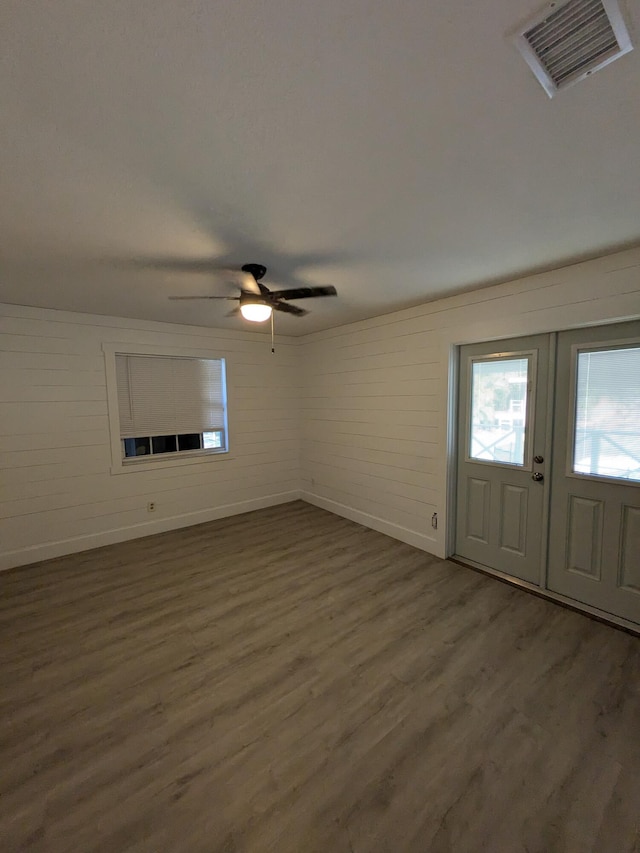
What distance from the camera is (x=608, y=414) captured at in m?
2.50

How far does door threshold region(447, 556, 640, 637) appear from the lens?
247 cm

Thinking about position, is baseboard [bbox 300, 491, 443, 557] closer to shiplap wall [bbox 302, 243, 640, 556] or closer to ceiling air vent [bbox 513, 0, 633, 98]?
shiplap wall [bbox 302, 243, 640, 556]

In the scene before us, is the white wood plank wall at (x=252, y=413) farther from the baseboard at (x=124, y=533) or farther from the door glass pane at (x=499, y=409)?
the door glass pane at (x=499, y=409)

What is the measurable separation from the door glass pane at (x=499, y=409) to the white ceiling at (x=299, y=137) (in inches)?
38.2

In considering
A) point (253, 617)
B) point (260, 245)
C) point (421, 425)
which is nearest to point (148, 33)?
point (260, 245)

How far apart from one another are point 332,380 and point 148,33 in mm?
3997

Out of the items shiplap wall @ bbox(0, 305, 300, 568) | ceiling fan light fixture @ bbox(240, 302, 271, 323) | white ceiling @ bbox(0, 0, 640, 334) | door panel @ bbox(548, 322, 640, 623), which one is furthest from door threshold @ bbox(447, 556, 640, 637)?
shiplap wall @ bbox(0, 305, 300, 568)

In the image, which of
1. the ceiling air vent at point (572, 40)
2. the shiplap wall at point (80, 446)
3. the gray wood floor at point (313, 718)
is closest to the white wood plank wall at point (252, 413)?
the shiplap wall at point (80, 446)

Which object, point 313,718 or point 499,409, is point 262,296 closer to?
point 499,409

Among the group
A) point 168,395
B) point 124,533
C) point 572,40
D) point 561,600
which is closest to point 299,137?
point 572,40

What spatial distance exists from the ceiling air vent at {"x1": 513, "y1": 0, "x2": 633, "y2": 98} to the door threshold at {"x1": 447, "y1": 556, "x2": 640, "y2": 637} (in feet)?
10.4

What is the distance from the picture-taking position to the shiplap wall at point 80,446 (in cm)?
346

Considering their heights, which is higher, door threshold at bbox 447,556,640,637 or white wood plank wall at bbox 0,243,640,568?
white wood plank wall at bbox 0,243,640,568

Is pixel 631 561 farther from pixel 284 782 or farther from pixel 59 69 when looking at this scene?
pixel 59 69
